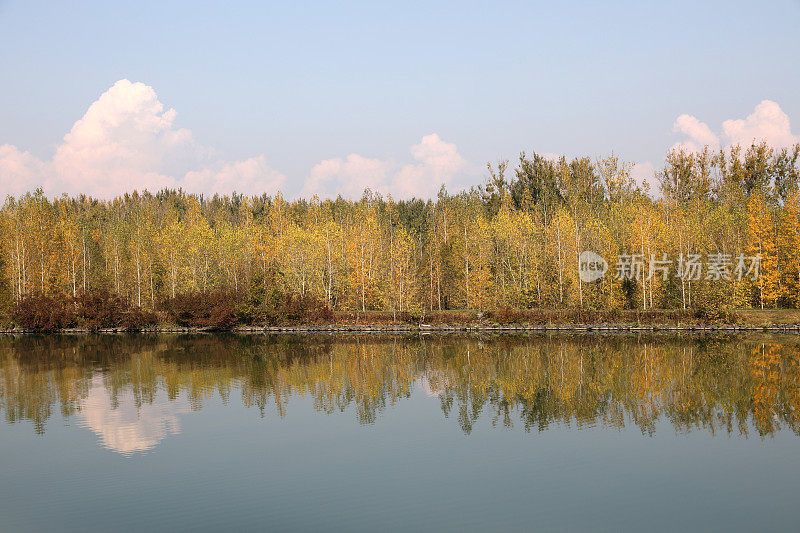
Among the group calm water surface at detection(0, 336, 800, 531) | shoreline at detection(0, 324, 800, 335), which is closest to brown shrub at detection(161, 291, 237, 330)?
shoreline at detection(0, 324, 800, 335)

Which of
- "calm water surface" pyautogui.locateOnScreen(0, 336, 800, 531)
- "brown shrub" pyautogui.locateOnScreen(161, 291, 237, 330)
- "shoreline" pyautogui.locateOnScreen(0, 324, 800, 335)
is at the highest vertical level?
"brown shrub" pyautogui.locateOnScreen(161, 291, 237, 330)

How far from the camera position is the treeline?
1419 inches

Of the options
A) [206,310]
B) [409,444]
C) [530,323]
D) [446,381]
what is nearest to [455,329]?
[530,323]

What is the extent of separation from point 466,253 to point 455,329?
6.28m

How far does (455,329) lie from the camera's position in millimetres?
35781

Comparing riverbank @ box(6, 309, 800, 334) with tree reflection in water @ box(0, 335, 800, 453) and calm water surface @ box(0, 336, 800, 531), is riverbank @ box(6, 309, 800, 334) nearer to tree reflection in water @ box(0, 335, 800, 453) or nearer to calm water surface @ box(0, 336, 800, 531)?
tree reflection in water @ box(0, 335, 800, 453)

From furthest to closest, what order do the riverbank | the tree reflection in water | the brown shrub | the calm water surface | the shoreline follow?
the brown shrub → the riverbank → the shoreline → the tree reflection in water → the calm water surface

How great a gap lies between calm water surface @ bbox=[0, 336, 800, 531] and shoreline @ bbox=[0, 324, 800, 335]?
8.95m

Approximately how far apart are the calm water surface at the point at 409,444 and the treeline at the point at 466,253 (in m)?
13.4

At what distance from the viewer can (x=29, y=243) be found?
43.4 meters

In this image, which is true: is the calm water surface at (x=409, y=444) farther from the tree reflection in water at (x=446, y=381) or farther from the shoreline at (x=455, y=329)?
the shoreline at (x=455, y=329)

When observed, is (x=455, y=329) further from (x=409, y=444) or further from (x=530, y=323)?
(x=409, y=444)

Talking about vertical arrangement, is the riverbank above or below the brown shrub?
below

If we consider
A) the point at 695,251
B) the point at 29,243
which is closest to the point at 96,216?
the point at 29,243
